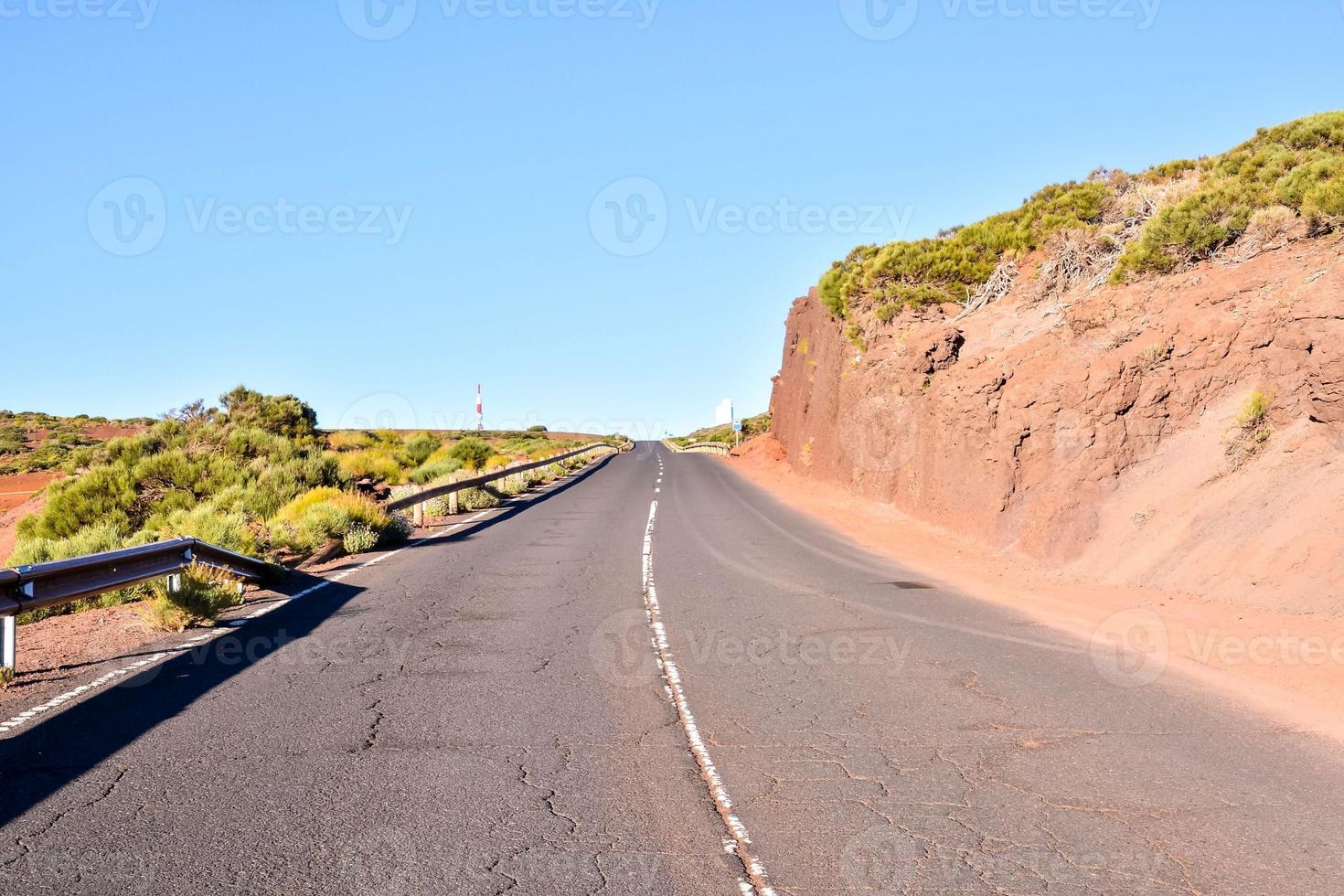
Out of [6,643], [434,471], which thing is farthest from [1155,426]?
[434,471]

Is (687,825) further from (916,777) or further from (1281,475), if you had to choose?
(1281,475)

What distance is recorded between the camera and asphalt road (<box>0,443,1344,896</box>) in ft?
13.8

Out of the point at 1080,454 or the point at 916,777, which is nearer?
the point at 916,777

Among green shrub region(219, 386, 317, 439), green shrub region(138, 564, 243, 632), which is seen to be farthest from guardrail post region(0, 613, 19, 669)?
green shrub region(219, 386, 317, 439)

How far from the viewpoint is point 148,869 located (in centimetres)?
411

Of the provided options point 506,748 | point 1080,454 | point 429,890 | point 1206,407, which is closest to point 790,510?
point 1080,454

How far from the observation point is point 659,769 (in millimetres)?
5566

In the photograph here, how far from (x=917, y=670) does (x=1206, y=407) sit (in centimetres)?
880

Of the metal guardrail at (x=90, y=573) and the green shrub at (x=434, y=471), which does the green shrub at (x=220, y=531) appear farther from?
the green shrub at (x=434, y=471)

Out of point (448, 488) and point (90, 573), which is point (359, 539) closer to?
point (448, 488)

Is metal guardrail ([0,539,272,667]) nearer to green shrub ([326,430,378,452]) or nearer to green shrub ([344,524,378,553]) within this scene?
green shrub ([344,524,378,553])

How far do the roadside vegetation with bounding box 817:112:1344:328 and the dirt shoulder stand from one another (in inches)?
295

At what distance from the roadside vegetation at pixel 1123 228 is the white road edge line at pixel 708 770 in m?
13.3

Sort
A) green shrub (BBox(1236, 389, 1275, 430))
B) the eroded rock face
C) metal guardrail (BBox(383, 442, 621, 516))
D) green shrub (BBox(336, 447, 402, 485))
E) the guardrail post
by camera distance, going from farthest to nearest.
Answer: green shrub (BBox(336, 447, 402, 485)) → metal guardrail (BBox(383, 442, 621, 516)) → green shrub (BBox(1236, 389, 1275, 430)) → the eroded rock face → the guardrail post
